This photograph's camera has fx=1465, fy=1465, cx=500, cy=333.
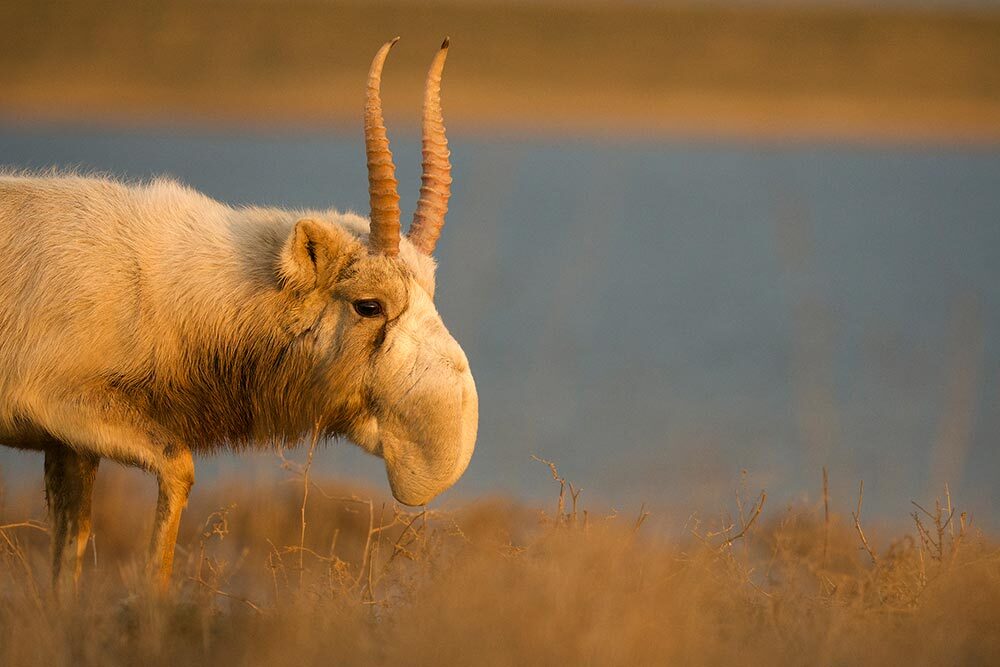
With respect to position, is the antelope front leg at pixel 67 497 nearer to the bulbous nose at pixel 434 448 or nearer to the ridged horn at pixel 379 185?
the bulbous nose at pixel 434 448

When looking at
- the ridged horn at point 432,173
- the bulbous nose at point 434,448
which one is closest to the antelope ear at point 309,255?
the ridged horn at point 432,173

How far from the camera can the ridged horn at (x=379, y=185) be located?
5484 mm

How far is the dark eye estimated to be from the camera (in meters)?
5.45

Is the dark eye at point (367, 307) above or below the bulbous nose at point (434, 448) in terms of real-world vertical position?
above

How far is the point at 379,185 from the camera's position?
5.48 m

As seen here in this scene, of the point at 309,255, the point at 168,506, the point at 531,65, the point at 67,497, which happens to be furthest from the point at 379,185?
the point at 531,65

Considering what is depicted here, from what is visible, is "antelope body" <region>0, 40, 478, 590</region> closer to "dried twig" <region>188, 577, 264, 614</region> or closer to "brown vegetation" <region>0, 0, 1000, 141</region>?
"dried twig" <region>188, 577, 264, 614</region>

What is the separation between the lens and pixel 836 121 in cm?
2869

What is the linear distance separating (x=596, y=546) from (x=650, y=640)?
0.59 meters

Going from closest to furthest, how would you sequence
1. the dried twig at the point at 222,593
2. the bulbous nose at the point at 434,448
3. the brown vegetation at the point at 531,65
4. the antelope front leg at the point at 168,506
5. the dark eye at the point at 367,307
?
1. the dried twig at the point at 222,593
2. the antelope front leg at the point at 168,506
3. the bulbous nose at the point at 434,448
4. the dark eye at the point at 367,307
5. the brown vegetation at the point at 531,65

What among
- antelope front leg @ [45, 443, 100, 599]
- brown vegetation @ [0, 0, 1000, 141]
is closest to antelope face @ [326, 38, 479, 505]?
antelope front leg @ [45, 443, 100, 599]

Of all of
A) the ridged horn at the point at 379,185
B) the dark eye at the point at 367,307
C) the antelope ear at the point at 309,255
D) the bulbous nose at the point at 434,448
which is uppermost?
the ridged horn at the point at 379,185

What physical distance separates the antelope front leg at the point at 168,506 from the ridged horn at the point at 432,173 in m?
1.31

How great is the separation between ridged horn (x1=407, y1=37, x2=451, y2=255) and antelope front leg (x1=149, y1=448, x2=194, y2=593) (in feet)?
4.30
